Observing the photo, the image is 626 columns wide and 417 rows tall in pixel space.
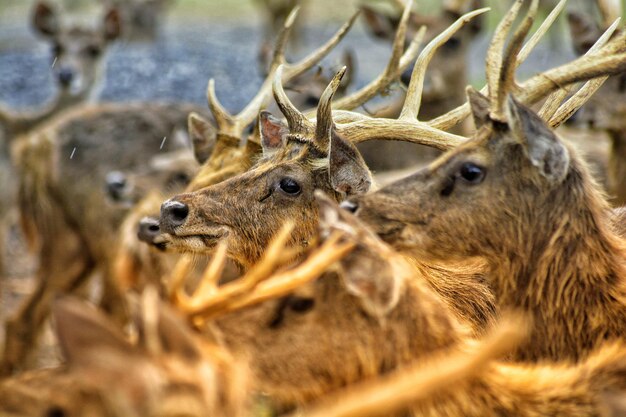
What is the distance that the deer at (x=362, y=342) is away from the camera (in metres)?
3.55

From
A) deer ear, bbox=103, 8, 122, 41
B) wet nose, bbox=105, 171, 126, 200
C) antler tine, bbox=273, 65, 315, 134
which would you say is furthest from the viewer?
deer ear, bbox=103, 8, 122, 41

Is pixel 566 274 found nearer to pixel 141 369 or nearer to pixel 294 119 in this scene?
pixel 294 119

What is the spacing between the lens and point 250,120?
7191 millimetres

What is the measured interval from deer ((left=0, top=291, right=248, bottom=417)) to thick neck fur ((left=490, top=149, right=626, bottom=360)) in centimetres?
187

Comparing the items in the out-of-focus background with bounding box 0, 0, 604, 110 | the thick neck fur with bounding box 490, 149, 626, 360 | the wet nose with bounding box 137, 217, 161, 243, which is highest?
the out-of-focus background with bounding box 0, 0, 604, 110

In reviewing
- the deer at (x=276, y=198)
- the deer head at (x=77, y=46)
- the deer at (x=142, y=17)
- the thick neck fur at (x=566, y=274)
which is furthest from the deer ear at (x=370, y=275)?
the deer at (x=142, y=17)

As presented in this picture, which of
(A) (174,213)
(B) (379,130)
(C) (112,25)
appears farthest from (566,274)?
(C) (112,25)

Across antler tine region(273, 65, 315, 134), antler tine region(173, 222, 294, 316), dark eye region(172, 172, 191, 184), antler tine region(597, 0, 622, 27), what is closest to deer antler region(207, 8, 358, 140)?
antler tine region(273, 65, 315, 134)

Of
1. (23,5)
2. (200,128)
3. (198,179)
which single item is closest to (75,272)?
(200,128)

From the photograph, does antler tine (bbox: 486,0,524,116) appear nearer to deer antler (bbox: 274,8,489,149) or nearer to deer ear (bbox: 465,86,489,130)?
deer ear (bbox: 465,86,489,130)

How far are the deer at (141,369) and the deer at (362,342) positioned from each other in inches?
18.6

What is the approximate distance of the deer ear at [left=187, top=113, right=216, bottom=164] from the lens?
7.71 m

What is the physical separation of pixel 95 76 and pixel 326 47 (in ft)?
26.1

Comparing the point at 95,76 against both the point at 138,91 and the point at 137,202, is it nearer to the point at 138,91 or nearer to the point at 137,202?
the point at 138,91
